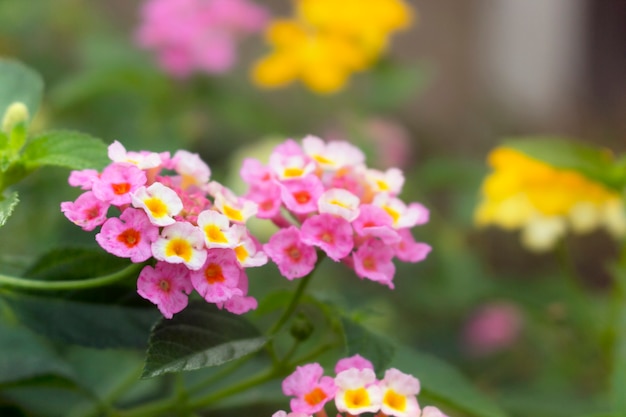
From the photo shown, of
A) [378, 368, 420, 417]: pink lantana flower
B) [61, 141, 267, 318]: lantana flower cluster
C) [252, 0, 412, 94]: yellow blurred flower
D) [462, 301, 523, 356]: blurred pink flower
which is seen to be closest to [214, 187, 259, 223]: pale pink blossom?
[61, 141, 267, 318]: lantana flower cluster

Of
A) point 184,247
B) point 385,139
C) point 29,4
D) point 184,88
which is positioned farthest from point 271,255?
point 29,4

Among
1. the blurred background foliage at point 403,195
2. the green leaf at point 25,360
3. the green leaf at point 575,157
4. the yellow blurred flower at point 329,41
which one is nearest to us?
the green leaf at point 25,360

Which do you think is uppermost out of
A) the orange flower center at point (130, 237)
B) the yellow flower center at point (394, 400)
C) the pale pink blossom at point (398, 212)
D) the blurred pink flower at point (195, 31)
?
the blurred pink flower at point (195, 31)

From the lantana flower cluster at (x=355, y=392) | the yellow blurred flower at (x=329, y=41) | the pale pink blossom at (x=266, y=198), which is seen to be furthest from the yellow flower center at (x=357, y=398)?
the yellow blurred flower at (x=329, y=41)

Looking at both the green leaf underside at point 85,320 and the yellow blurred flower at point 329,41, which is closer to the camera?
the green leaf underside at point 85,320

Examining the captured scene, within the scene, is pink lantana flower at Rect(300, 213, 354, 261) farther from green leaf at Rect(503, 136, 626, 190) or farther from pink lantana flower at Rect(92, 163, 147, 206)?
green leaf at Rect(503, 136, 626, 190)

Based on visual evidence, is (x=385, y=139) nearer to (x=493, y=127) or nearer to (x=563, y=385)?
(x=563, y=385)

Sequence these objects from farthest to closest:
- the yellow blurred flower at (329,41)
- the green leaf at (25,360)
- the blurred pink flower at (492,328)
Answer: the blurred pink flower at (492,328) → the yellow blurred flower at (329,41) → the green leaf at (25,360)

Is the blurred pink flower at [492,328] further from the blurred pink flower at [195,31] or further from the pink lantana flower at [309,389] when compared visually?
the pink lantana flower at [309,389]
